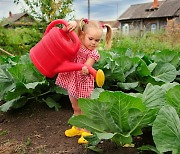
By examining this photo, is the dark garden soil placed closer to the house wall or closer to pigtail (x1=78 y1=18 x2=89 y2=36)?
pigtail (x1=78 y1=18 x2=89 y2=36)

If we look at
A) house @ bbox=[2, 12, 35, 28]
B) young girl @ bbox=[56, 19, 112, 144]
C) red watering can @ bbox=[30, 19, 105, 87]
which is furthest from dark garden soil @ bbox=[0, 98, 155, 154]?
house @ bbox=[2, 12, 35, 28]

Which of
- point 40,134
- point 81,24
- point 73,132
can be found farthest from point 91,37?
point 40,134

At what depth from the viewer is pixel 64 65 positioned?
115 inches

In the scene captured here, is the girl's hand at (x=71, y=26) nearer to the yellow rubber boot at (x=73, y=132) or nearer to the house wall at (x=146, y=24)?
the yellow rubber boot at (x=73, y=132)

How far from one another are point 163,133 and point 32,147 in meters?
1.34

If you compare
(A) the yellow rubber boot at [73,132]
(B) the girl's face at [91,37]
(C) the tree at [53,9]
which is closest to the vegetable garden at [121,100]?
(A) the yellow rubber boot at [73,132]

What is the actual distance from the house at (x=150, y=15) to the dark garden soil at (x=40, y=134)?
38207 millimetres

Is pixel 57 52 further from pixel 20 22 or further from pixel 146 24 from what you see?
pixel 146 24

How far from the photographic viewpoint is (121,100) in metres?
2.15

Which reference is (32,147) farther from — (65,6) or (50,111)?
(65,6)

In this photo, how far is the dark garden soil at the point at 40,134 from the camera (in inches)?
109

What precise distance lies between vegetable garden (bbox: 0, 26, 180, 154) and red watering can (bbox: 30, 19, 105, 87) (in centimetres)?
42

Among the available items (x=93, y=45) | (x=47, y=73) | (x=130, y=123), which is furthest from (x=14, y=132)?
(x=130, y=123)

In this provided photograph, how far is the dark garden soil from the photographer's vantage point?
2757mm
